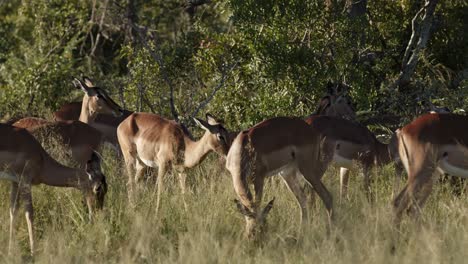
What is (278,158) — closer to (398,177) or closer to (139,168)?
(398,177)

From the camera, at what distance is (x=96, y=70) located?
17016 millimetres

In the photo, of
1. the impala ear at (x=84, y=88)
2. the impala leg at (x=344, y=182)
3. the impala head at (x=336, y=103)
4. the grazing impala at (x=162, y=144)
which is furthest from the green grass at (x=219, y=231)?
the impala ear at (x=84, y=88)

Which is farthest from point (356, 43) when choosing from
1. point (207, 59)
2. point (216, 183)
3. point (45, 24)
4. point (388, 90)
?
point (45, 24)

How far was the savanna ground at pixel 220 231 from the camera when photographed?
265 inches

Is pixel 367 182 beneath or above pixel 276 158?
beneath

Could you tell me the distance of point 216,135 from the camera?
909cm

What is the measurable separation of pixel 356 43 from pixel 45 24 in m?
6.36

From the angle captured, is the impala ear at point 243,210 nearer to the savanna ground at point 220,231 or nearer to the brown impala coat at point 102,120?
the savanna ground at point 220,231

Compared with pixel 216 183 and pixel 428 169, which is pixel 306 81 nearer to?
pixel 216 183

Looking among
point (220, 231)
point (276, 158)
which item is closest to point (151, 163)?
point (276, 158)

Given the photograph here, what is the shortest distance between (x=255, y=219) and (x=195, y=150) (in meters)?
2.26

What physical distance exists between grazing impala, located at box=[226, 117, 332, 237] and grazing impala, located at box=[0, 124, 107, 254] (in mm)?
1174

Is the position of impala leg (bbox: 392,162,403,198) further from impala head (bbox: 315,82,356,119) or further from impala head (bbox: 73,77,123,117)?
impala head (bbox: 73,77,123,117)

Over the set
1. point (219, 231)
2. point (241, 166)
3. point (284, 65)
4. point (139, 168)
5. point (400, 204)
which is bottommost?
point (139, 168)
